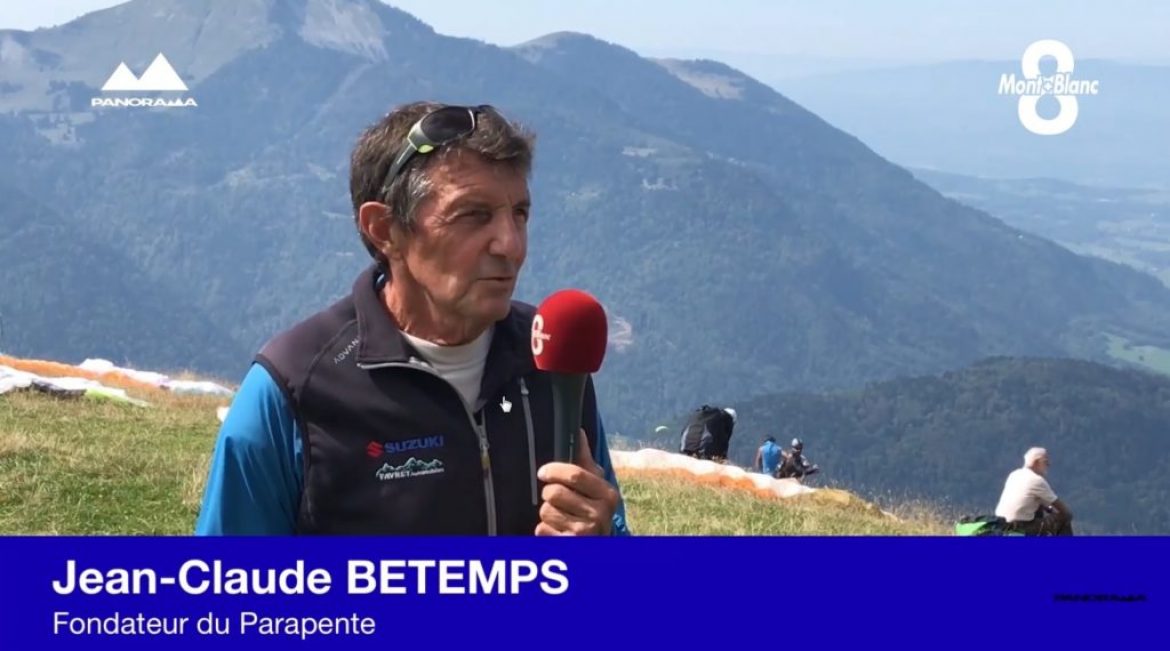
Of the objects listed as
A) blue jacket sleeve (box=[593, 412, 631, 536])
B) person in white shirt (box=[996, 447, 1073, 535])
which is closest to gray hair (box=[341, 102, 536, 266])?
blue jacket sleeve (box=[593, 412, 631, 536])

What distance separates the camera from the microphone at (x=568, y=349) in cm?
283

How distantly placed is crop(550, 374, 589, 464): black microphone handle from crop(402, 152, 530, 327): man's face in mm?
189

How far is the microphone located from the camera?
283 centimetres

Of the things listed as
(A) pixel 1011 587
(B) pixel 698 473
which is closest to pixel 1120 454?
(B) pixel 698 473

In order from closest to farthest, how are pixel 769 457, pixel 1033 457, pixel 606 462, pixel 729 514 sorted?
pixel 606 462
pixel 729 514
pixel 1033 457
pixel 769 457

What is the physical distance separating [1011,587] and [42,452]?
1030 cm

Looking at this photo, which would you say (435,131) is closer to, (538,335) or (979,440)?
(538,335)

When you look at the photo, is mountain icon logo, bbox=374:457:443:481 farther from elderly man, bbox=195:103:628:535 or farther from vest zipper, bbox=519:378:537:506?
vest zipper, bbox=519:378:537:506

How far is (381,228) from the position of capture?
3.05m

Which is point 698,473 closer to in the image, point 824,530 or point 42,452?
point 824,530

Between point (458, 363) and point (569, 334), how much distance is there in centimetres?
32

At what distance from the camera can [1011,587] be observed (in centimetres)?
321

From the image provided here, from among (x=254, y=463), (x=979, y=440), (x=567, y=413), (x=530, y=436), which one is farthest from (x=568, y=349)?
(x=979, y=440)

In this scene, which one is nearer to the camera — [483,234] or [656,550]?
[483,234]
